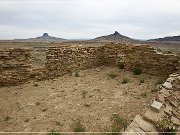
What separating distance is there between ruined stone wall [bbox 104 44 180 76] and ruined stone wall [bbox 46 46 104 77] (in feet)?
3.60

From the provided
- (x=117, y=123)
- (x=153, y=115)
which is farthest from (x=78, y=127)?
(x=153, y=115)

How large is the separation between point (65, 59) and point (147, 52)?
3.84 meters

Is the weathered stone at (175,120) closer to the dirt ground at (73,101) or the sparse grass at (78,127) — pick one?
the dirt ground at (73,101)

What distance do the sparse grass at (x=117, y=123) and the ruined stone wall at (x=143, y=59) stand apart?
4.54 metres

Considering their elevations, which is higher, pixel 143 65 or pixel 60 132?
pixel 143 65

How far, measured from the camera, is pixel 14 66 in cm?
1326

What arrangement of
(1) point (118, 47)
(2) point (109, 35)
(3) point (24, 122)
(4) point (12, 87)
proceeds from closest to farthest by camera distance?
(3) point (24, 122)
(4) point (12, 87)
(1) point (118, 47)
(2) point (109, 35)

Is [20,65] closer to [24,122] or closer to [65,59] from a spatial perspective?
[65,59]

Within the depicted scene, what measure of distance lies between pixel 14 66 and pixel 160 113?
702 centimetres

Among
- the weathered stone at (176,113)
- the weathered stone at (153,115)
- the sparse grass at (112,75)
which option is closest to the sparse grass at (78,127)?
the weathered stone at (153,115)

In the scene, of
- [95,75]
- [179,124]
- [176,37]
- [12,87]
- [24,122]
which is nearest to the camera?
[179,124]

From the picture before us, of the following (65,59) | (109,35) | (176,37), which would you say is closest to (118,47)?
(65,59)

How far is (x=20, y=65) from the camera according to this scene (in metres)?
13.4

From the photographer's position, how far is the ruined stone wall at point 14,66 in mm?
13070
